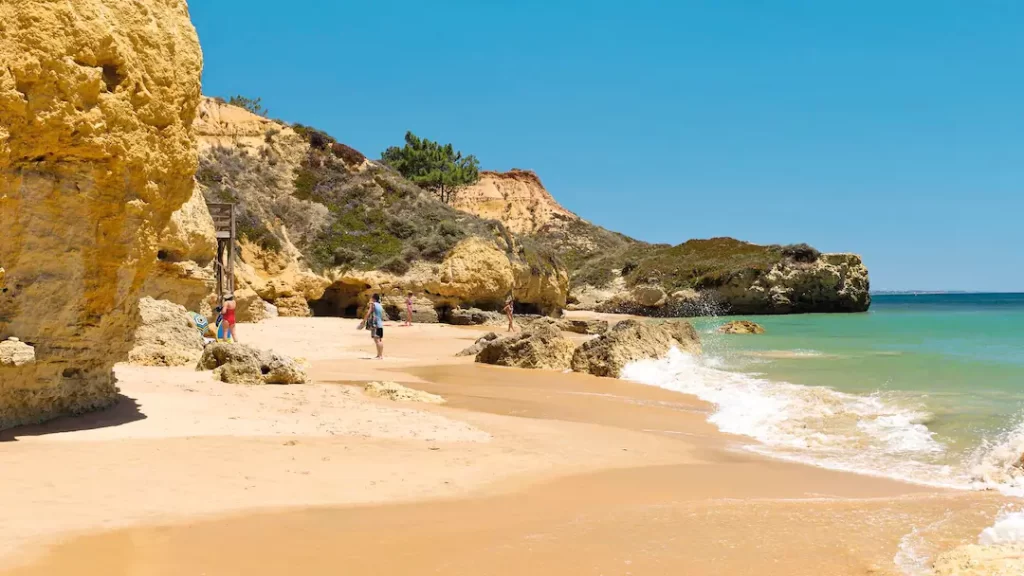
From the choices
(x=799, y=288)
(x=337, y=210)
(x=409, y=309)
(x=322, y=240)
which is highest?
(x=337, y=210)

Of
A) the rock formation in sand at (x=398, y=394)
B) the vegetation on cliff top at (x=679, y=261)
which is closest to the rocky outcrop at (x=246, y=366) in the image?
the rock formation in sand at (x=398, y=394)

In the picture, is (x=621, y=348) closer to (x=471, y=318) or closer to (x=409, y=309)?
(x=409, y=309)

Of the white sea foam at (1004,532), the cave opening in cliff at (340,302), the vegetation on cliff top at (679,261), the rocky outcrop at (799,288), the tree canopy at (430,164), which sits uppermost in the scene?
the tree canopy at (430,164)

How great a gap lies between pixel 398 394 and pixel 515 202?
78993 millimetres

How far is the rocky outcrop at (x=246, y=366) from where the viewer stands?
9219 mm

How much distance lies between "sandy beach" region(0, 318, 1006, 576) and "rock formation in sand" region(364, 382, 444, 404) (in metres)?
0.95

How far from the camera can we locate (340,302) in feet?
96.5

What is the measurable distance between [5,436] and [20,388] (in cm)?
48

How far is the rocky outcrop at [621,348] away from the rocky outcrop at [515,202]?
65295 mm

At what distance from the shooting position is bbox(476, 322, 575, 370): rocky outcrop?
14.2 meters

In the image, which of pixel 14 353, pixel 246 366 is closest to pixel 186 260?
A: pixel 246 366

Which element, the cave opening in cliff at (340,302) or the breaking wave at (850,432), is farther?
the cave opening in cliff at (340,302)

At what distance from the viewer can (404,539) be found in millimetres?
3824

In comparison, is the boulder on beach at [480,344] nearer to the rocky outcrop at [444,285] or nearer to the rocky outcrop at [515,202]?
the rocky outcrop at [444,285]
